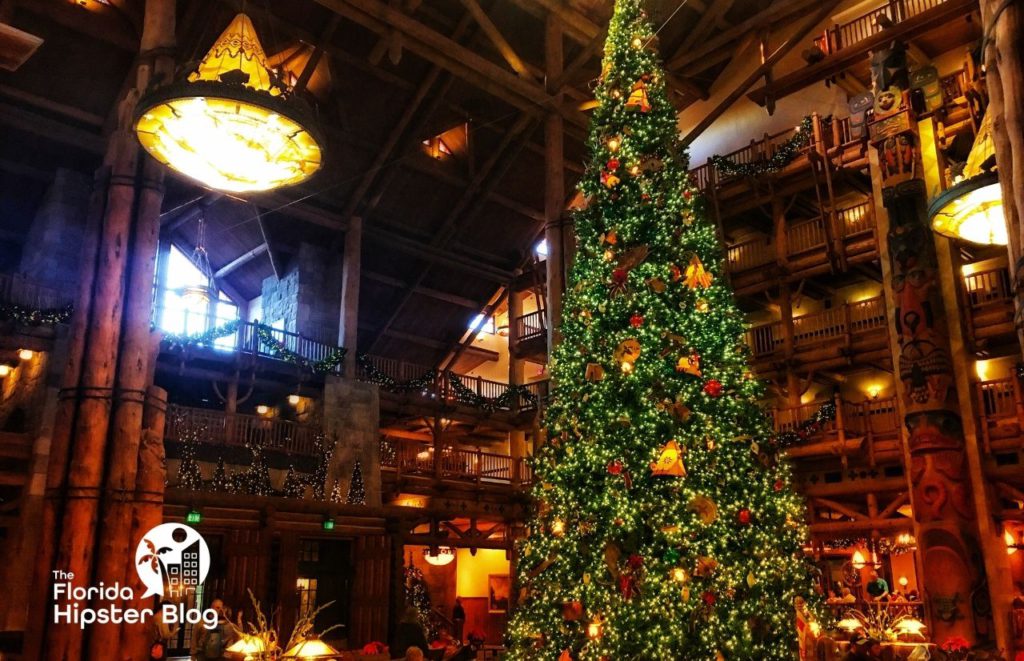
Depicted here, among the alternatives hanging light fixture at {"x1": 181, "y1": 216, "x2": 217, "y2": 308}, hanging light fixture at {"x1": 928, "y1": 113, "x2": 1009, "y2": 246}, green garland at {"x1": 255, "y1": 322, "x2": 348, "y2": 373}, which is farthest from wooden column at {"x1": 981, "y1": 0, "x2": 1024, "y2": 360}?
green garland at {"x1": 255, "y1": 322, "x2": 348, "y2": 373}

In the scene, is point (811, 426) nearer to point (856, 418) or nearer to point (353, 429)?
point (856, 418)

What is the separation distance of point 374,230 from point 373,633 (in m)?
12.5

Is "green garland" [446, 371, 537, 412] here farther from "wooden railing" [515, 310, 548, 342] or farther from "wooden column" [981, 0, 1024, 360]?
"wooden column" [981, 0, 1024, 360]

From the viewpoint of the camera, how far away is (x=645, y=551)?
322 inches

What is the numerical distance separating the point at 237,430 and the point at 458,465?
20.2ft

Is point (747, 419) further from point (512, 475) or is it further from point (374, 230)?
point (374, 230)

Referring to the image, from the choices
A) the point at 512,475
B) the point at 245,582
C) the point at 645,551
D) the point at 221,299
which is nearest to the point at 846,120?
the point at 512,475

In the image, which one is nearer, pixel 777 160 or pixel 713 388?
pixel 713 388

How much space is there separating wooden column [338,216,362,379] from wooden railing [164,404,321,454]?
2.70 metres

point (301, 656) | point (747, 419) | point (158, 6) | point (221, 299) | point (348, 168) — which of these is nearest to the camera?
point (301, 656)

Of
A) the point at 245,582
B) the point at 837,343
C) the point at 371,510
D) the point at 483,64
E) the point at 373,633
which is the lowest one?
the point at 373,633

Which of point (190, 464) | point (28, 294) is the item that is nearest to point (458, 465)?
point (190, 464)

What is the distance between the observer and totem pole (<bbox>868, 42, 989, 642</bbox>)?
520 inches

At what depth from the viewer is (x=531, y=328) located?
83.9 feet
